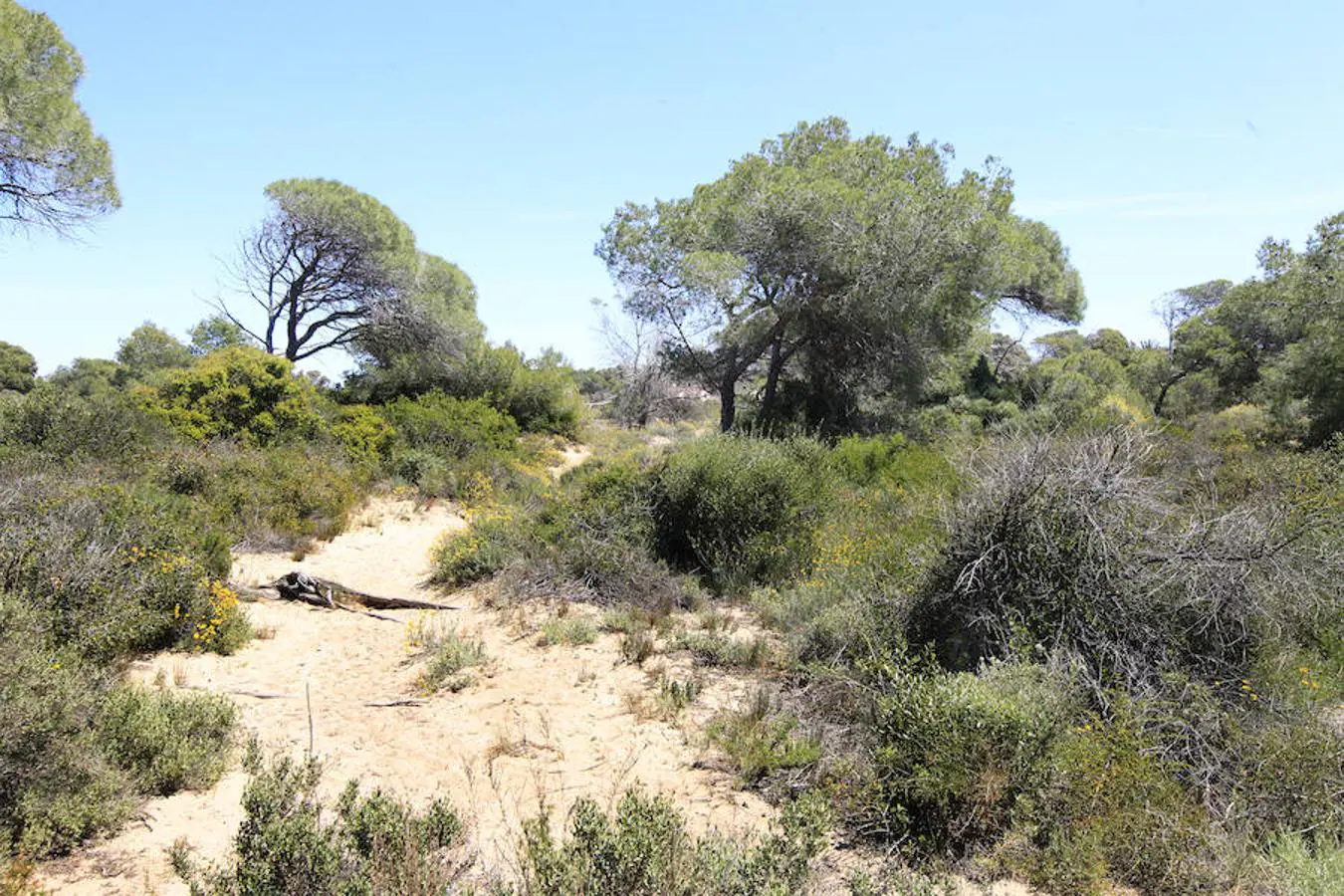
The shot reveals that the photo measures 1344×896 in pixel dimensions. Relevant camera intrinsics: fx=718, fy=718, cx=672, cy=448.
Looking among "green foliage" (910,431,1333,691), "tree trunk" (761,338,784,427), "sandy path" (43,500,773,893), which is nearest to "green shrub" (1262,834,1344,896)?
"green foliage" (910,431,1333,691)

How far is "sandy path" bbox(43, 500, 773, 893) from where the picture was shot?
3865 mm

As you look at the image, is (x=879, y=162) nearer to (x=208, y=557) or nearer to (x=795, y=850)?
(x=208, y=557)

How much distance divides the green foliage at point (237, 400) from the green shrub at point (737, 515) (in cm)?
861

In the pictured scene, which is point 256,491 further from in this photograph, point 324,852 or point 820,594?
point 324,852

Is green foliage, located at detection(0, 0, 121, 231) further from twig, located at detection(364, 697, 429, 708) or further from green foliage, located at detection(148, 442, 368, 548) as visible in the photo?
twig, located at detection(364, 697, 429, 708)

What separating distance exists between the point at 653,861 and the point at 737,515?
6379 mm

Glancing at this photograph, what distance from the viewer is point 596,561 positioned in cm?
875

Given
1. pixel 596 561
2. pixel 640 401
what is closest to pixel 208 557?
pixel 596 561

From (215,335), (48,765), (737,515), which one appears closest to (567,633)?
(737,515)

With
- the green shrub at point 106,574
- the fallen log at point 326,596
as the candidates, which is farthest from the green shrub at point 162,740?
the fallen log at point 326,596

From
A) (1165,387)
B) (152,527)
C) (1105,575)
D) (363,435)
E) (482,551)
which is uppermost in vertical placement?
(1165,387)

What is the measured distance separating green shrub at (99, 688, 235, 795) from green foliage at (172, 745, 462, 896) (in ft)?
2.85

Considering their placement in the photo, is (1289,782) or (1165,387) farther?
(1165,387)

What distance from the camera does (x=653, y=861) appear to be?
290cm
